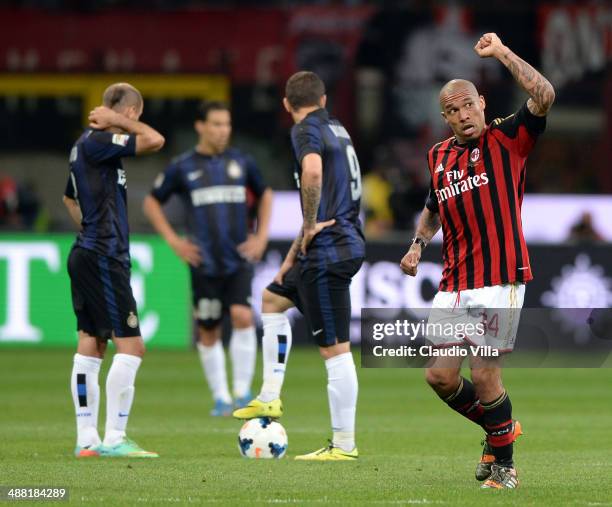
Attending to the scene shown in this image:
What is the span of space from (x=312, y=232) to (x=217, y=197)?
367 cm

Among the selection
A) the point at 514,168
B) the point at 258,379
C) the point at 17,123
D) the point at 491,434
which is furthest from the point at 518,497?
the point at 17,123

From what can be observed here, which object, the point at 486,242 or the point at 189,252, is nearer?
the point at 486,242

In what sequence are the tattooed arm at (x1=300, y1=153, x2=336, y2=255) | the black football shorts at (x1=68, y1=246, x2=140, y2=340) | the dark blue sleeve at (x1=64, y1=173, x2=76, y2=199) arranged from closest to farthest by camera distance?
the tattooed arm at (x1=300, y1=153, x2=336, y2=255) < the black football shorts at (x1=68, y1=246, x2=140, y2=340) < the dark blue sleeve at (x1=64, y1=173, x2=76, y2=199)

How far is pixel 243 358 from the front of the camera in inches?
497

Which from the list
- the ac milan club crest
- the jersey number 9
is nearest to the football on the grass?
the jersey number 9

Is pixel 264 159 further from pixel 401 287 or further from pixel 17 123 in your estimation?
pixel 401 287

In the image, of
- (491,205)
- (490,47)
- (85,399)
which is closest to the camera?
(490,47)

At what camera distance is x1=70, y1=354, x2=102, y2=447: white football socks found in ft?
31.5

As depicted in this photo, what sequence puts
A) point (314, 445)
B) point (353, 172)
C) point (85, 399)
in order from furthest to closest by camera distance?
1. point (314, 445)
2. point (85, 399)
3. point (353, 172)

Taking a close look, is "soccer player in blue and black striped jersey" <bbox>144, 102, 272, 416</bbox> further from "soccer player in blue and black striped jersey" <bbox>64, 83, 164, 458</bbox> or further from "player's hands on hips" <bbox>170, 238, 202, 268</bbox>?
"soccer player in blue and black striped jersey" <bbox>64, 83, 164, 458</bbox>

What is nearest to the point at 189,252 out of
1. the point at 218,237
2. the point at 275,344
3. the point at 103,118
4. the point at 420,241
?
the point at 218,237

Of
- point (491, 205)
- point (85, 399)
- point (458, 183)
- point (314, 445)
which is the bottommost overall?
point (314, 445)

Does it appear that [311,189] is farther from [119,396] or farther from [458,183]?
[119,396]

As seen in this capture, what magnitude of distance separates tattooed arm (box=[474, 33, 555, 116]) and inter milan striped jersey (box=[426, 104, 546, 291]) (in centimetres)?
17
